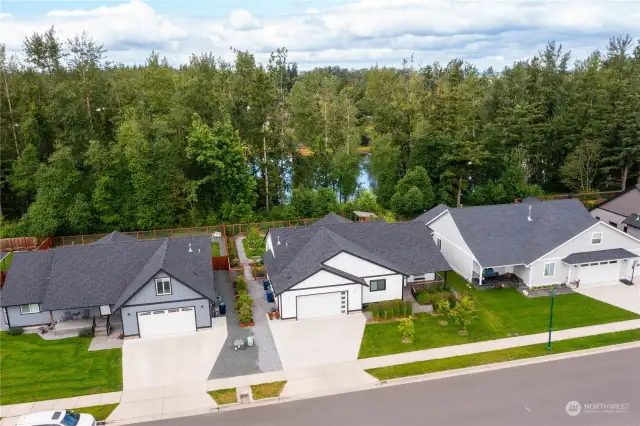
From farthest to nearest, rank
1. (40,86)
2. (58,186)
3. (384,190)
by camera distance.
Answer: (384,190), (40,86), (58,186)

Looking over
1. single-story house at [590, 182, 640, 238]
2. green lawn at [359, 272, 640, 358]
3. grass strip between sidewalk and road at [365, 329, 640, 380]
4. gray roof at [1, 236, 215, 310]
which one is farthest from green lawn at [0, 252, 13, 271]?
single-story house at [590, 182, 640, 238]

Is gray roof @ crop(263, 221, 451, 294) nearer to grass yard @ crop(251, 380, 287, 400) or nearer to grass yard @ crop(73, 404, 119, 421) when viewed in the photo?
grass yard @ crop(251, 380, 287, 400)

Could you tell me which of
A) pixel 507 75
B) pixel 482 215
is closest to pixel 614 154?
pixel 507 75

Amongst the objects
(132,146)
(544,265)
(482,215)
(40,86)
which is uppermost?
(40,86)

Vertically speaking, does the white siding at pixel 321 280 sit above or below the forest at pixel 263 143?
below

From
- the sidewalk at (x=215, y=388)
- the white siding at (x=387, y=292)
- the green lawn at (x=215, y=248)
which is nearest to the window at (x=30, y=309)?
Result: the sidewalk at (x=215, y=388)

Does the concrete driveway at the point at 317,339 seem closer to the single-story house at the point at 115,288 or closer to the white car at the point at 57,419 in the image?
the single-story house at the point at 115,288

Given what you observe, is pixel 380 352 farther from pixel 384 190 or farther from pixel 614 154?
pixel 614 154
